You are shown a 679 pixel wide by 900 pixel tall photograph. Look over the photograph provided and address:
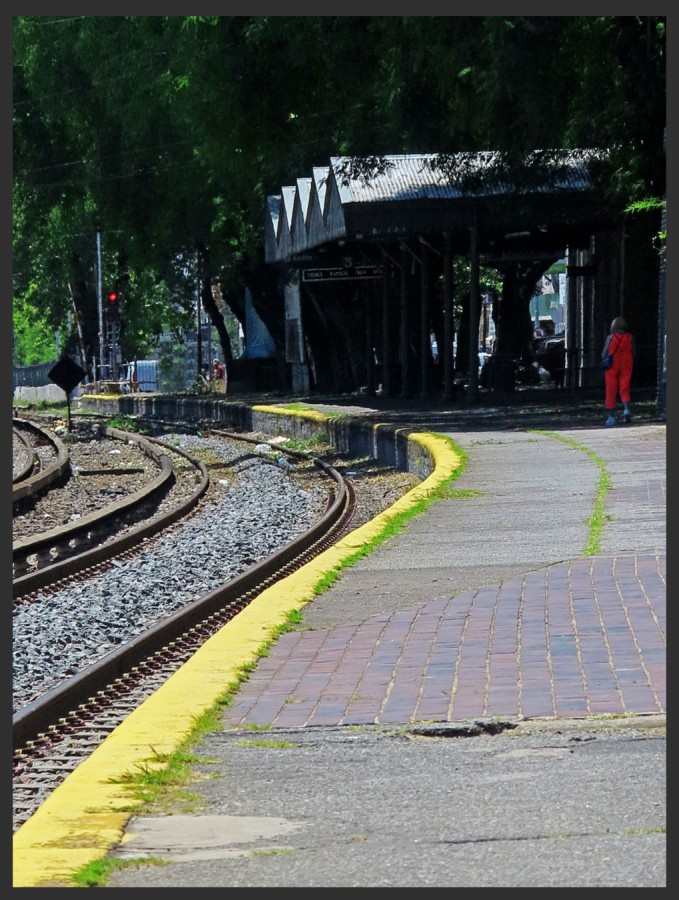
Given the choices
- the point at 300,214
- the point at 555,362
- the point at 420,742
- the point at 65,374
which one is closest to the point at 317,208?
the point at 300,214

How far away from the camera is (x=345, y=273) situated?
34.2 metres

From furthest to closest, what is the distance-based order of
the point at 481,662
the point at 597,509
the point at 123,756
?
the point at 597,509
the point at 481,662
the point at 123,756

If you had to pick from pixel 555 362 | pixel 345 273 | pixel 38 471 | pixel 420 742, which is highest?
pixel 345 273

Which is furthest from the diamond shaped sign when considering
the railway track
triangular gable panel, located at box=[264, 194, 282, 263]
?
the railway track

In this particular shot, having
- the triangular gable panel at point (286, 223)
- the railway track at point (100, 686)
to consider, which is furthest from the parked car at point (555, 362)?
the railway track at point (100, 686)

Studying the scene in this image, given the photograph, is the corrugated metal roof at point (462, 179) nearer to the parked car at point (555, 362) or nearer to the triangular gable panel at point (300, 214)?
the triangular gable panel at point (300, 214)

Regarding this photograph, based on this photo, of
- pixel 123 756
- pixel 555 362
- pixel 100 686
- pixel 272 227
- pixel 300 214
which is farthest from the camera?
pixel 555 362

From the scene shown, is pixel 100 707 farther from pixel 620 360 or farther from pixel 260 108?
pixel 260 108

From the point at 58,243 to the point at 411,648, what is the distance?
143 feet

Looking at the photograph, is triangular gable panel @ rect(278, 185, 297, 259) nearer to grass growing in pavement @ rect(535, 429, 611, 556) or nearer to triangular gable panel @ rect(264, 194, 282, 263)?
triangular gable panel @ rect(264, 194, 282, 263)

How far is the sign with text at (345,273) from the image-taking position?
33794 millimetres

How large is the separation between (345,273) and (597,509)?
2281cm

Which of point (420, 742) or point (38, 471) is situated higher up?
point (420, 742)

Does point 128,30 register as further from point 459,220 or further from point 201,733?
point 201,733
